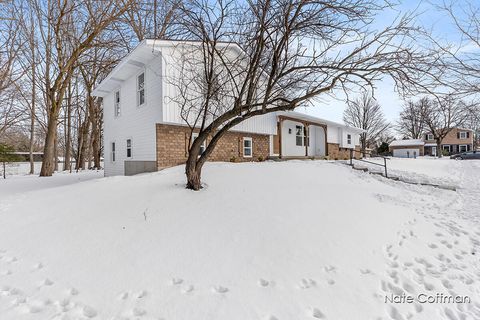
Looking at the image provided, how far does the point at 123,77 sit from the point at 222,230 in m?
11.9

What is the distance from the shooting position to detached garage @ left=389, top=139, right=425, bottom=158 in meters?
46.7

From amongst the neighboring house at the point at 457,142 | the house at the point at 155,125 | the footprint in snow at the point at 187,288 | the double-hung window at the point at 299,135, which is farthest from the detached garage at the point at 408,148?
the footprint in snow at the point at 187,288

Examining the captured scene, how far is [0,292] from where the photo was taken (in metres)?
2.88

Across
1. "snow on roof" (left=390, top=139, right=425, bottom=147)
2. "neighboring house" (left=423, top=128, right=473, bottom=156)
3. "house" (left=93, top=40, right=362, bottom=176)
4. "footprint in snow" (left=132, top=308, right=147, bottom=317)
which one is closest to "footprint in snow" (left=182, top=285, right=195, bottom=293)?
"footprint in snow" (left=132, top=308, right=147, bottom=317)

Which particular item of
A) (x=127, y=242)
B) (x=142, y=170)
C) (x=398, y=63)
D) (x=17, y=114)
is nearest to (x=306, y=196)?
(x=398, y=63)

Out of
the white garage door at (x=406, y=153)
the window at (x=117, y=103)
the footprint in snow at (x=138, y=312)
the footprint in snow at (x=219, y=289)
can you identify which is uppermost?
the window at (x=117, y=103)

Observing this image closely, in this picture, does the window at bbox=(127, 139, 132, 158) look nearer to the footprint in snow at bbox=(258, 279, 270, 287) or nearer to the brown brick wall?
the footprint in snow at bbox=(258, 279, 270, 287)

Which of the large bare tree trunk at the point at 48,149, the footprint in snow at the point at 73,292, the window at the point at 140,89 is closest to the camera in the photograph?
the footprint in snow at the point at 73,292

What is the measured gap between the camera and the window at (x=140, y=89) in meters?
11.8

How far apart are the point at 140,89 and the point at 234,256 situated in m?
10.8

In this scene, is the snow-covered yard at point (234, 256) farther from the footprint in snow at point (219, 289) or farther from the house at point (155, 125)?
the house at point (155, 125)

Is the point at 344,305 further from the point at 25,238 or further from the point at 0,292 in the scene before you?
the point at 25,238

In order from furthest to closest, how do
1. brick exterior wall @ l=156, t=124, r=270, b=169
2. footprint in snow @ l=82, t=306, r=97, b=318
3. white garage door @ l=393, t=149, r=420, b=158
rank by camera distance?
1. white garage door @ l=393, t=149, r=420, b=158
2. brick exterior wall @ l=156, t=124, r=270, b=169
3. footprint in snow @ l=82, t=306, r=97, b=318

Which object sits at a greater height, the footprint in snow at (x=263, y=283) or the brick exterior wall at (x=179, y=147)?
the brick exterior wall at (x=179, y=147)
